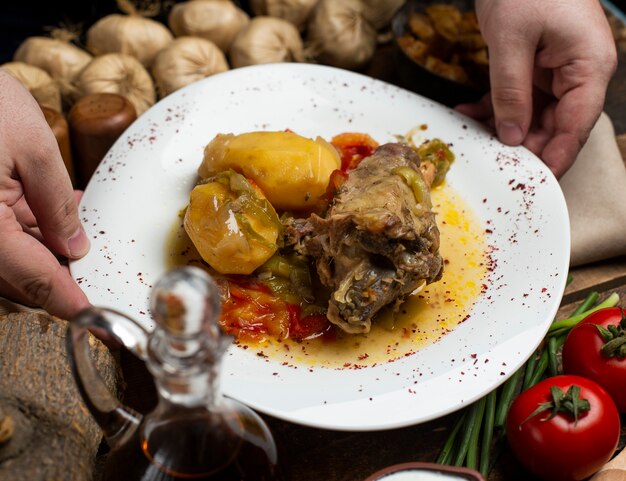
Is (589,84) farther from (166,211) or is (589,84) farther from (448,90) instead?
(166,211)

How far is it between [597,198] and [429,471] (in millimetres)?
2335

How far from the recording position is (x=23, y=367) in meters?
2.95

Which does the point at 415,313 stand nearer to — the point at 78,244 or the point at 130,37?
the point at 78,244

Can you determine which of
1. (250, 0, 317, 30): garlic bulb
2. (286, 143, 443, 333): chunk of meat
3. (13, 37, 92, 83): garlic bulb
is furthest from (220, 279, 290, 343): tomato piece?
(250, 0, 317, 30): garlic bulb

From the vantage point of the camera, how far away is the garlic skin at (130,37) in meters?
5.20

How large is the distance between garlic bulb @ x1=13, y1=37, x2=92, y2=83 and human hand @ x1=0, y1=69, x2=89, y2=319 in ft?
5.24

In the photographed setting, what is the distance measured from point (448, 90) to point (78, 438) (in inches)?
129

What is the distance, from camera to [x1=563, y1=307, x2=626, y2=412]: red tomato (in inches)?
135

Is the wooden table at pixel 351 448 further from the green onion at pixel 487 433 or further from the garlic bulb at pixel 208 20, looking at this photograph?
the garlic bulb at pixel 208 20

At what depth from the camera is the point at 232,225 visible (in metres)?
3.57

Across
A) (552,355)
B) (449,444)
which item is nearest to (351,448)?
(449,444)

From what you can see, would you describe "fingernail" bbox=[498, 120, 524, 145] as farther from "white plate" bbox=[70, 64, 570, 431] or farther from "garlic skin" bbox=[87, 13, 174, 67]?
"garlic skin" bbox=[87, 13, 174, 67]

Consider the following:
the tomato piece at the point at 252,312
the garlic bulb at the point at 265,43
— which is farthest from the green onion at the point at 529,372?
the garlic bulb at the point at 265,43

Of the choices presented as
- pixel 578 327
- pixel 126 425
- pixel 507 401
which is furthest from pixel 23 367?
pixel 578 327
